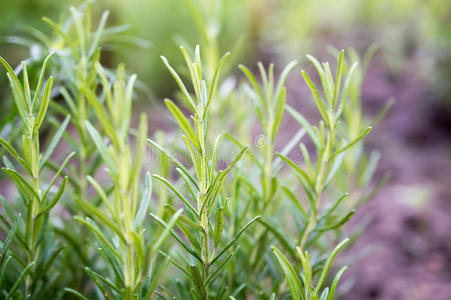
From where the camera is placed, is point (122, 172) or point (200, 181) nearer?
point (122, 172)

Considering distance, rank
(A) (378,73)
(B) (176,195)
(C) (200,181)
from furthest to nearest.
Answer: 1. (A) (378,73)
2. (B) (176,195)
3. (C) (200,181)

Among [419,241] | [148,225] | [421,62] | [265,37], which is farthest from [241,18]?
[148,225]

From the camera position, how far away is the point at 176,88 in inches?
125

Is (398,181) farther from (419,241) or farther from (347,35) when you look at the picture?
(347,35)

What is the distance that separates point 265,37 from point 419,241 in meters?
2.65

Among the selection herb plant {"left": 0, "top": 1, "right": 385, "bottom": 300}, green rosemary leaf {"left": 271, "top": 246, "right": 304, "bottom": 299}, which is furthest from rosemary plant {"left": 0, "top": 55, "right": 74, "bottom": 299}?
green rosemary leaf {"left": 271, "top": 246, "right": 304, "bottom": 299}

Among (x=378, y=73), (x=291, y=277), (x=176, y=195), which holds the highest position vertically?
(x=378, y=73)

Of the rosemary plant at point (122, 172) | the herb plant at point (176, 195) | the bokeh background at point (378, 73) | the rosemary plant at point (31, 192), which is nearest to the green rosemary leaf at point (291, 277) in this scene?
the herb plant at point (176, 195)

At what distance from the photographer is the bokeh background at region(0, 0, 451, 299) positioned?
1358 mm

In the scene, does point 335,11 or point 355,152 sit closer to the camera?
point 355,152

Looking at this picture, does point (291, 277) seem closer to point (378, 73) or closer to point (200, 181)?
point (200, 181)

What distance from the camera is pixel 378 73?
2.93m

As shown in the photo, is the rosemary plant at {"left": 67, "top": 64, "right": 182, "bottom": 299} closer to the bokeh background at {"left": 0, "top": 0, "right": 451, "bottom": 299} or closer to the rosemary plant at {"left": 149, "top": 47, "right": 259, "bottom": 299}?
the rosemary plant at {"left": 149, "top": 47, "right": 259, "bottom": 299}

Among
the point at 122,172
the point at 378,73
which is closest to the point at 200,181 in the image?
the point at 122,172
